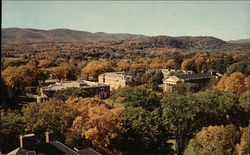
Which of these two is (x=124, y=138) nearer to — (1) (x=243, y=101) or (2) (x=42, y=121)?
(2) (x=42, y=121)

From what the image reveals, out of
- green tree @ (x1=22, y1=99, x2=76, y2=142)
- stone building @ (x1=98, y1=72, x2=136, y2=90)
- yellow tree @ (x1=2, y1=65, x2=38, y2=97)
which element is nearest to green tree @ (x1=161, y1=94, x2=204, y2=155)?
green tree @ (x1=22, y1=99, x2=76, y2=142)

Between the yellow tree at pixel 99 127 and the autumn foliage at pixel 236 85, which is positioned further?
the autumn foliage at pixel 236 85

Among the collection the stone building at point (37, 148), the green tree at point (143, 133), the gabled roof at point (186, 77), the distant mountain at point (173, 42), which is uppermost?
the distant mountain at point (173, 42)

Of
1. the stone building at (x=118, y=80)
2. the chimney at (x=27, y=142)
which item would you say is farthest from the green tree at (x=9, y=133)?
the stone building at (x=118, y=80)

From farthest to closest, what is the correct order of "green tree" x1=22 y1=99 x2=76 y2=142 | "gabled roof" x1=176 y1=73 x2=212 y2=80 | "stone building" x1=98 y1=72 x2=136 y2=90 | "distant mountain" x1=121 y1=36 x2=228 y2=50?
"distant mountain" x1=121 y1=36 x2=228 y2=50
"stone building" x1=98 y1=72 x2=136 y2=90
"gabled roof" x1=176 y1=73 x2=212 y2=80
"green tree" x1=22 y1=99 x2=76 y2=142

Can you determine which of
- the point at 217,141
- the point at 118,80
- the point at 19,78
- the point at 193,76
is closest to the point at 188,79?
the point at 193,76

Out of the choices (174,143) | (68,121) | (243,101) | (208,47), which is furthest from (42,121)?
(208,47)

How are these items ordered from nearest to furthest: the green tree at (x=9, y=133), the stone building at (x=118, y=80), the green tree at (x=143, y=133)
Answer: the green tree at (x=9, y=133) < the green tree at (x=143, y=133) < the stone building at (x=118, y=80)

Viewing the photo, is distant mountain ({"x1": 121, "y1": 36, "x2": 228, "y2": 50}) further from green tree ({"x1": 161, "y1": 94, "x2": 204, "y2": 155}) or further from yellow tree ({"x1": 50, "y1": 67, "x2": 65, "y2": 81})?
green tree ({"x1": 161, "y1": 94, "x2": 204, "y2": 155})

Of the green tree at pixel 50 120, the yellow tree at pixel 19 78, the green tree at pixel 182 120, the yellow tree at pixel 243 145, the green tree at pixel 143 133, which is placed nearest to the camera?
the yellow tree at pixel 243 145

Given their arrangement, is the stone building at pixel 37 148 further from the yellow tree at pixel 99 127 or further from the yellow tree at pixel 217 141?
the yellow tree at pixel 217 141

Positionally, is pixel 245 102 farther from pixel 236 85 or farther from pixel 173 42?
pixel 173 42

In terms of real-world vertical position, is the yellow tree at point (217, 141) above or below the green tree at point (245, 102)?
below
